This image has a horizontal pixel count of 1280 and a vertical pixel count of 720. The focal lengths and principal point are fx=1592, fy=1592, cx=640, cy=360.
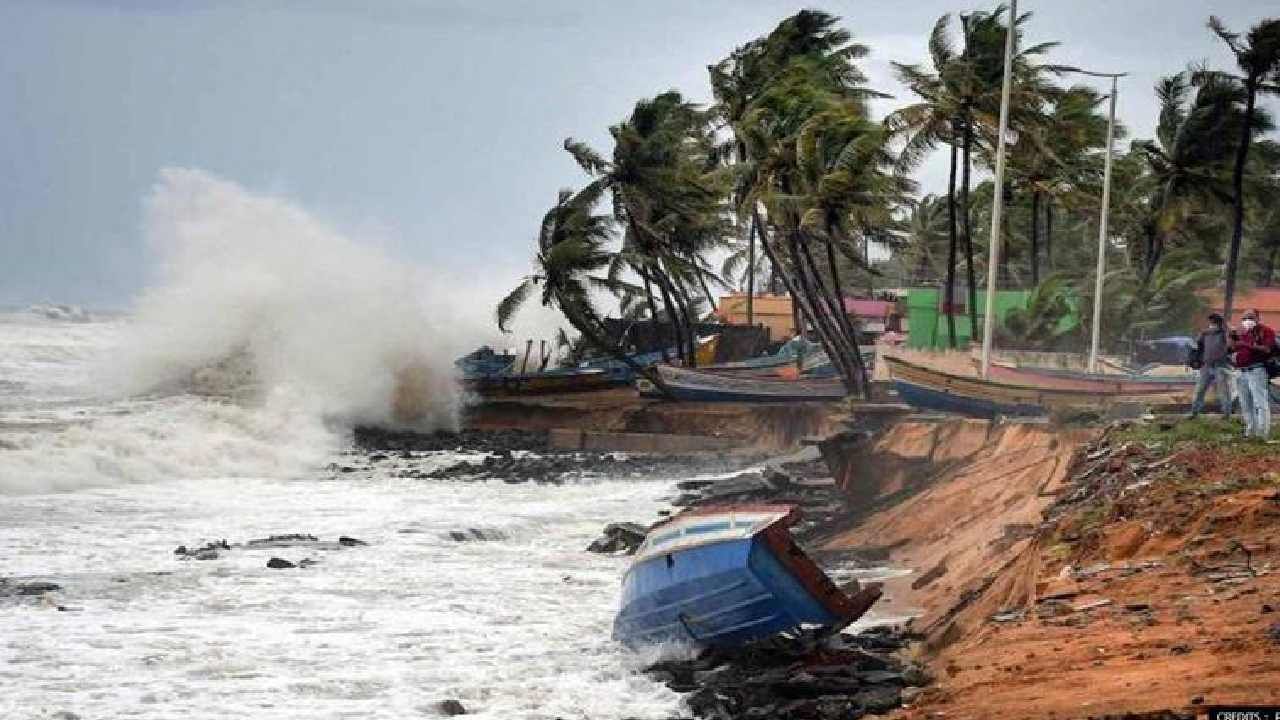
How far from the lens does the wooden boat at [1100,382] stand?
97.1 feet

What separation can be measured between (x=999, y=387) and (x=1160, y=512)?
17.0 m

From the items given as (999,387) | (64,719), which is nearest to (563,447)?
(999,387)

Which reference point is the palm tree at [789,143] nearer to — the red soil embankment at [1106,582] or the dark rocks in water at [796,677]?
the red soil embankment at [1106,582]

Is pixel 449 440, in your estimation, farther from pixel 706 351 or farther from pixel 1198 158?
pixel 1198 158

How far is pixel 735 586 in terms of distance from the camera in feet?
44.7

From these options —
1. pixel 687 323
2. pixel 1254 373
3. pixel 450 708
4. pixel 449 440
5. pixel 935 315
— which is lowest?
pixel 449 440

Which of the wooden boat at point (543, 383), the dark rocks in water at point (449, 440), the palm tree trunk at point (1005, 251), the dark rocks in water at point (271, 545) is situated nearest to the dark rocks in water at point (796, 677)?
the dark rocks in water at point (271, 545)

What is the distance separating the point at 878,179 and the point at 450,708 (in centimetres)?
2768

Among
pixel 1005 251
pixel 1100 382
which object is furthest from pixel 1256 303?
pixel 1100 382

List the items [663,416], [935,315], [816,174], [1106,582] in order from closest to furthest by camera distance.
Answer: [1106,582] → [816,174] → [663,416] → [935,315]

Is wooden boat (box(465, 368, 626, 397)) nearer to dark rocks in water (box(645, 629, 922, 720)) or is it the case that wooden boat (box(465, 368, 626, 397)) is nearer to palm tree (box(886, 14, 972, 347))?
palm tree (box(886, 14, 972, 347))

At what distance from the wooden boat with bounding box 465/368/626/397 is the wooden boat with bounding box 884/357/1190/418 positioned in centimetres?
1524

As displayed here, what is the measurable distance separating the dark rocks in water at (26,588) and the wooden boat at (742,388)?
2492cm

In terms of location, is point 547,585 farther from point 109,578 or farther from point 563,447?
point 563,447
